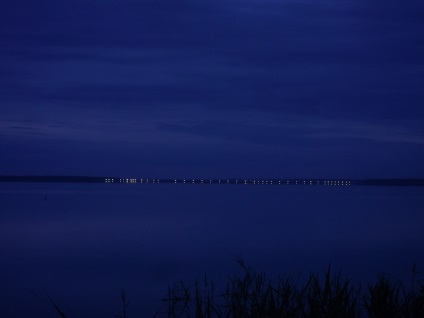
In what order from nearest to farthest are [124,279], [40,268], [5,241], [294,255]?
[124,279], [40,268], [294,255], [5,241]

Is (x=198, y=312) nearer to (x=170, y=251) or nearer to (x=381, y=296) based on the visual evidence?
(x=381, y=296)

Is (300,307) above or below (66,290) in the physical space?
above

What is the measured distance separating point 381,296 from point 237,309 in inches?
79.7

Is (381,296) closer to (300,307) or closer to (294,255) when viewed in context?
(300,307)

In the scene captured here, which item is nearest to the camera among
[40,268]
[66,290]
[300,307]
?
[300,307]

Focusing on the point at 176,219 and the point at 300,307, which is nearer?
the point at 300,307

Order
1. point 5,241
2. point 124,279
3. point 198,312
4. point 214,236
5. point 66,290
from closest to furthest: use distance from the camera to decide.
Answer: point 198,312
point 66,290
point 124,279
point 5,241
point 214,236

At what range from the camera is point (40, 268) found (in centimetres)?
1739

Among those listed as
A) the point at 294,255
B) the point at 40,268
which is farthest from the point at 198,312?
the point at 294,255

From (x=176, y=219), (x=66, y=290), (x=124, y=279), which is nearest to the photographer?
(x=66, y=290)

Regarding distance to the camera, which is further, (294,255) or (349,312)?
(294,255)

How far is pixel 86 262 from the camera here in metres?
18.4

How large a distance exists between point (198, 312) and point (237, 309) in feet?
1.95

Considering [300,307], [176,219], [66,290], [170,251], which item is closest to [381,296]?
[300,307]
